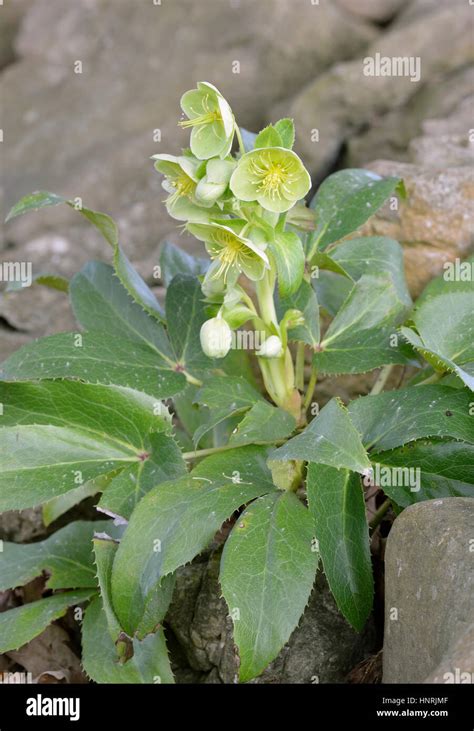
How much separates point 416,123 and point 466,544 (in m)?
2.09

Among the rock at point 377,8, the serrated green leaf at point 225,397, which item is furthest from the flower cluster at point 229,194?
the rock at point 377,8

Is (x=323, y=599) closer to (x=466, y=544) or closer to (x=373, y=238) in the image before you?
(x=466, y=544)

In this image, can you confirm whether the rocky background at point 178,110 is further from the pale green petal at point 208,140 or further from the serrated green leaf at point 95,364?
the pale green petal at point 208,140

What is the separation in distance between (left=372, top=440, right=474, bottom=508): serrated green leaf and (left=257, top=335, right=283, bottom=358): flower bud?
266 millimetres

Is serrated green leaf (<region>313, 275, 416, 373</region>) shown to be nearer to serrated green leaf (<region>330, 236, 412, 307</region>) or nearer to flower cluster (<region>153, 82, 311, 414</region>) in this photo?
serrated green leaf (<region>330, 236, 412, 307</region>)

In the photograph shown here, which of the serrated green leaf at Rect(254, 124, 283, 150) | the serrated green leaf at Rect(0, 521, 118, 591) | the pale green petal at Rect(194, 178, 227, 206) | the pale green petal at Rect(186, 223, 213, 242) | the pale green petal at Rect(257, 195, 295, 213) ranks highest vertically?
the serrated green leaf at Rect(254, 124, 283, 150)

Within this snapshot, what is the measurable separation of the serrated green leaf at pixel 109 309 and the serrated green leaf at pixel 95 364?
100mm

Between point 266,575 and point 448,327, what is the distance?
62 cm

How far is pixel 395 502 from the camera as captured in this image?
1527mm

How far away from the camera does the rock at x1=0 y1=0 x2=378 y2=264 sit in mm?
3551

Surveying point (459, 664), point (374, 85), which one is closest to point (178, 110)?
point (374, 85)

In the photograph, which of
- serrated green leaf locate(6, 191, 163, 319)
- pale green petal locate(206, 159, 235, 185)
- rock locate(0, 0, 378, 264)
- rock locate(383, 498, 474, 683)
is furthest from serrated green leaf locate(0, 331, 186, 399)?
rock locate(0, 0, 378, 264)

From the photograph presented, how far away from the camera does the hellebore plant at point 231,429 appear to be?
56.2 inches

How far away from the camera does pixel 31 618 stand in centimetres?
164
